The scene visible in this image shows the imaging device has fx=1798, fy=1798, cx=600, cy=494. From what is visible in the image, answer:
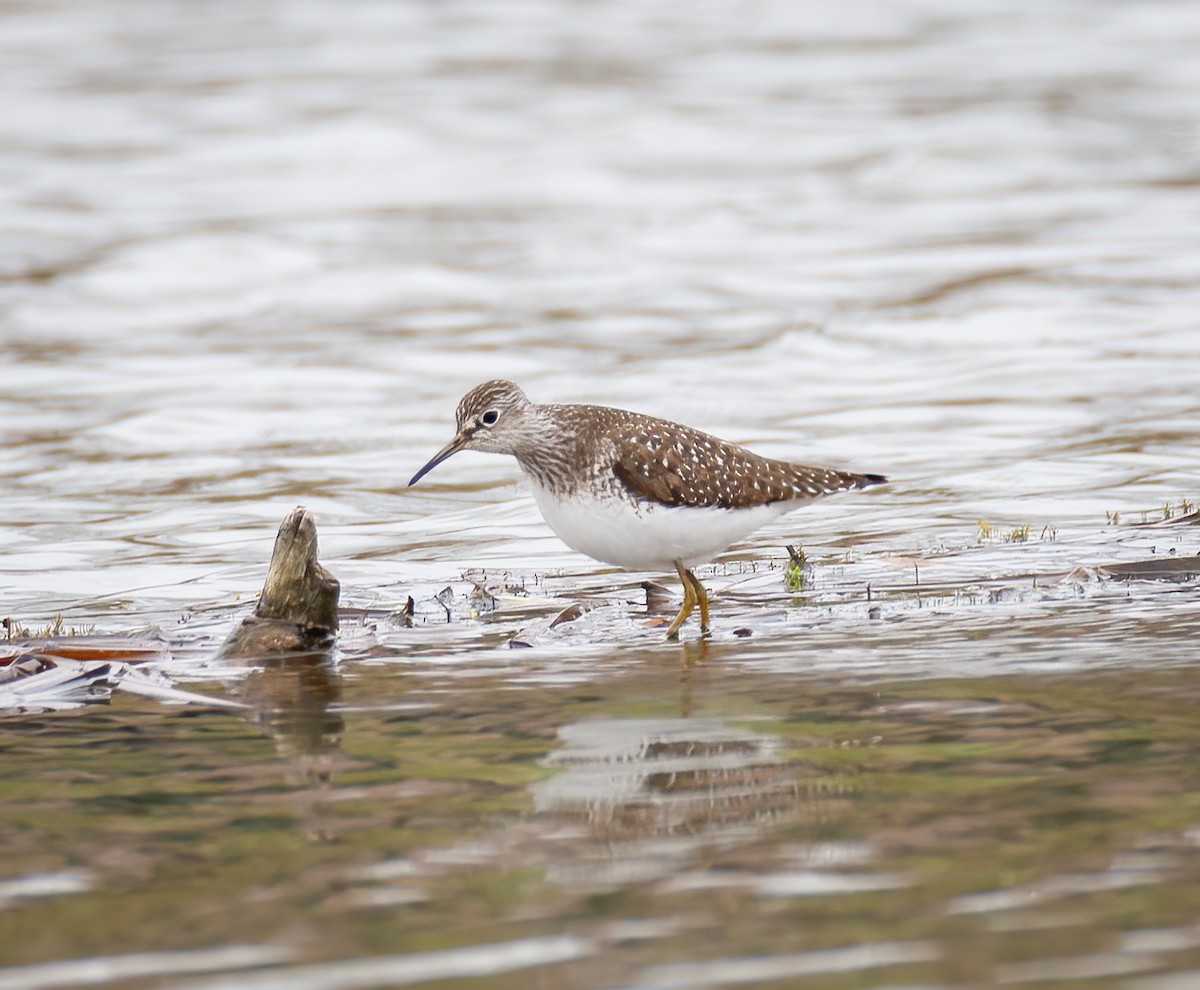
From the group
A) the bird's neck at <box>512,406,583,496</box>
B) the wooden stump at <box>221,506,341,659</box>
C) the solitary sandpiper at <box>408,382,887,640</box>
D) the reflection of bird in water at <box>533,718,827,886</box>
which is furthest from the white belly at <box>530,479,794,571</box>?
the reflection of bird in water at <box>533,718,827,886</box>

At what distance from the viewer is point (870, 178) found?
24.9 meters

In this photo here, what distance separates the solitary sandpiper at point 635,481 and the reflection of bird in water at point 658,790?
86.4 inches

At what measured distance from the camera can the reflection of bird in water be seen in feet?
18.0

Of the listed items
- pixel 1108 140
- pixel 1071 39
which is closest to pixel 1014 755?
pixel 1108 140

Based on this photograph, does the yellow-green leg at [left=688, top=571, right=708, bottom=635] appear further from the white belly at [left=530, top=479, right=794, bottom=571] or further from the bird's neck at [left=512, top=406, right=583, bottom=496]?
the bird's neck at [left=512, top=406, right=583, bottom=496]

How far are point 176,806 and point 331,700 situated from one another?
1661 millimetres

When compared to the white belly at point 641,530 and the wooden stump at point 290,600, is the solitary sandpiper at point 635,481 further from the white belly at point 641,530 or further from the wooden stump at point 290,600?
the wooden stump at point 290,600

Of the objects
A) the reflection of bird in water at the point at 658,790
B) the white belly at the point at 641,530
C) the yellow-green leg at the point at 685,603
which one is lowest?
the reflection of bird in water at the point at 658,790

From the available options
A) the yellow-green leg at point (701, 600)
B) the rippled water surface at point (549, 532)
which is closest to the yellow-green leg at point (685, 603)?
the yellow-green leg at point (701, 600)

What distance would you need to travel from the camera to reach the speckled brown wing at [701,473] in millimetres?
9734

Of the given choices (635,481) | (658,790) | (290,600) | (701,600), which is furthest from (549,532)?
(658,790)

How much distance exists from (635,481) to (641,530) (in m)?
0.31

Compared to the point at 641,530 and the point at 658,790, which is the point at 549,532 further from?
the point at 658,790

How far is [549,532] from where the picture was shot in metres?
12.9
